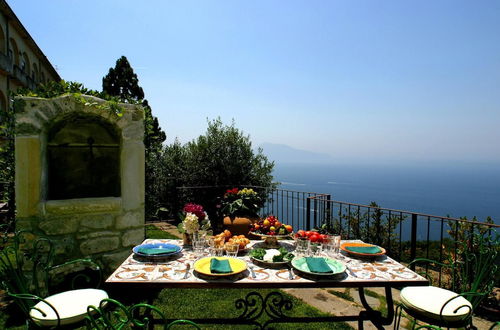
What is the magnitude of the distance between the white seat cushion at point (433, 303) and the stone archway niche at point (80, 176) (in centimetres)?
317

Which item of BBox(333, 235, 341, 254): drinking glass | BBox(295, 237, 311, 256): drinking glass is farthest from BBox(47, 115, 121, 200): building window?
BBox(333, 235, 341, 254): drinking glass

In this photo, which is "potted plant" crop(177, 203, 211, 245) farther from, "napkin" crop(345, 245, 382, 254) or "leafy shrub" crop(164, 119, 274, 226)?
"leafy shrub" crop(164, 119, 274, 226)

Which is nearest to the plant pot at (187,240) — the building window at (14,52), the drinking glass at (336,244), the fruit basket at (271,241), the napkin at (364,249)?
the fruit basket at (271,241)

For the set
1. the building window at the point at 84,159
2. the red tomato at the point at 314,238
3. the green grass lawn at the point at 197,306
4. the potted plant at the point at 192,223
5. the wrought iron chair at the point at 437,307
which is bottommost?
the green grass lawn at the point at 197,306

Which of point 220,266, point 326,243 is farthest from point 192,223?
point 326,243

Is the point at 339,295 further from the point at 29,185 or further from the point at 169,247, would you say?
the point at 29,185

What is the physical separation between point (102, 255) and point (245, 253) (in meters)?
2.21

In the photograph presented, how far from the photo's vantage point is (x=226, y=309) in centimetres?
313

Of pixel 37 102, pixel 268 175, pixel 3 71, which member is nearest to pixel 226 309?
pixel 37 102

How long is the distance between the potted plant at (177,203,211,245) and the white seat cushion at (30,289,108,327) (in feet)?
2.50

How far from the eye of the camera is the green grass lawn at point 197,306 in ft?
Answer: 9.37

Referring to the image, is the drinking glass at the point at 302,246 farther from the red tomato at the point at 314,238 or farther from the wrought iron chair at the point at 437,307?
the wrought iron chair at the point at 437,307

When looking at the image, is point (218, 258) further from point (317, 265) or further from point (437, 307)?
point (437, 307)

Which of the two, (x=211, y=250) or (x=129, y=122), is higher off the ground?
(x=129, y=122)
